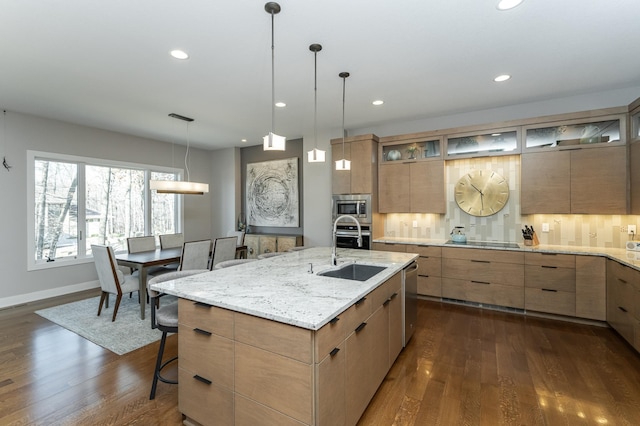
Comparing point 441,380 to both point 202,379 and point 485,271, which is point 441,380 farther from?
point 485,271

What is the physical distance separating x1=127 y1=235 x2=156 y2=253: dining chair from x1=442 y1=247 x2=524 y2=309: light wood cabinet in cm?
471

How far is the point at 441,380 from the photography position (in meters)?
2.37

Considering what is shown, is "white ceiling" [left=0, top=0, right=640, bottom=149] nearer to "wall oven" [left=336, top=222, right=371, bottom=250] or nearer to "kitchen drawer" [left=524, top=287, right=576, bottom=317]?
"wall oven" [left=336, top=222, right=371, bottom=250]

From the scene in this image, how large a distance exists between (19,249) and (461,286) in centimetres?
659

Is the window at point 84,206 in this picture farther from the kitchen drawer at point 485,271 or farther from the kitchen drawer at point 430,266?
the kitchen drawer at point 485,271

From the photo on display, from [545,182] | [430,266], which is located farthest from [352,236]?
[545,182]

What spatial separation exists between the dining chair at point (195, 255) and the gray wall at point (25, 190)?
261cm

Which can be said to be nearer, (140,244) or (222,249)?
(222,249)

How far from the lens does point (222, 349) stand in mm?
1661

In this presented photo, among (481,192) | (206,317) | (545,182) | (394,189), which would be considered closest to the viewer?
(206,317)

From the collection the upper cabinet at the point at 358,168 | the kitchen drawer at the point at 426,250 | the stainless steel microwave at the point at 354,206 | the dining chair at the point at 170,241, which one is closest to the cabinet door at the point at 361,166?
the upper cabinet at the point at 358,168

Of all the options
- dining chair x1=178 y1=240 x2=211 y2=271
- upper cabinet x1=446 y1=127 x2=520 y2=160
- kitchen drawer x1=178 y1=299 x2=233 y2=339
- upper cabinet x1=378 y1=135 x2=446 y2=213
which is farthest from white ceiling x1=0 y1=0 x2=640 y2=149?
kitchen drawer x1=178 y1=299 x2=233 y2=339

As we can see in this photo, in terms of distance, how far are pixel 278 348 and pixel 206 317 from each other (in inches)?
21.7

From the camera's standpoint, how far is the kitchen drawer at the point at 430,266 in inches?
167
